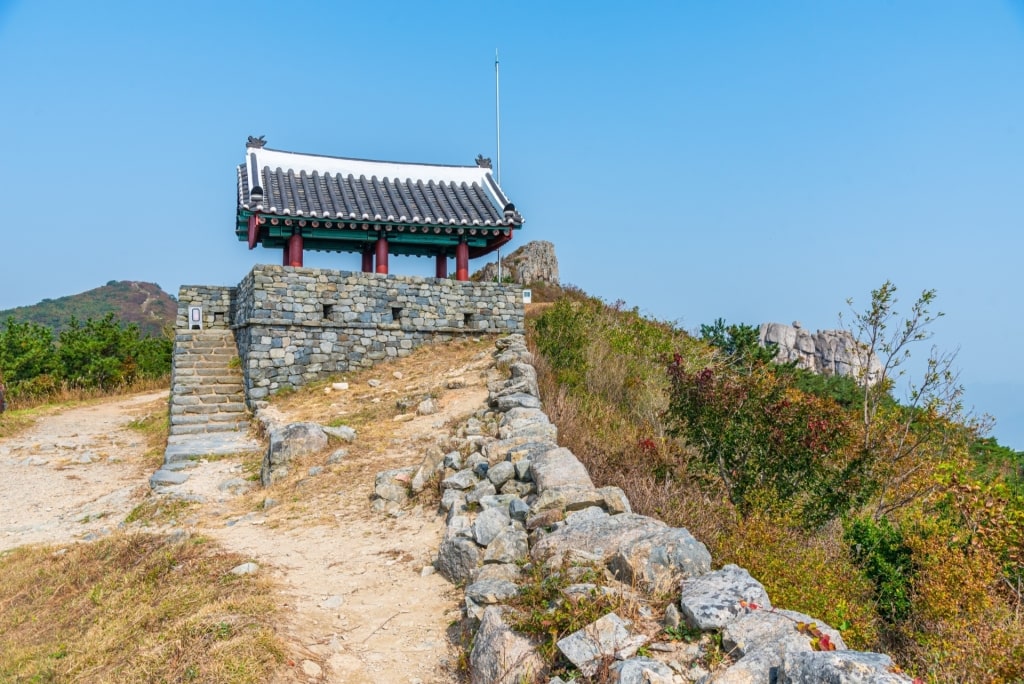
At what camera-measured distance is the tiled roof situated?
13992 mm

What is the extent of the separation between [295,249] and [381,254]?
5.57 ft

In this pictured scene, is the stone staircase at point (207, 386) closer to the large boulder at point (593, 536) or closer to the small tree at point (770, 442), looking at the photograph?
the small tree at point (770, 442)

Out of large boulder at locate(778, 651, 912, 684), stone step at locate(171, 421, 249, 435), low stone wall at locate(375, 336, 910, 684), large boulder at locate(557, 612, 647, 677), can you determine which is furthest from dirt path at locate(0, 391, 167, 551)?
large boulder at locate(778, 651, 912, 684)

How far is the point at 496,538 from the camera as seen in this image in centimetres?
502

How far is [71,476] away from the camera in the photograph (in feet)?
36.7

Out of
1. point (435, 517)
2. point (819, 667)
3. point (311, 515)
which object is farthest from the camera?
point (311, 515)

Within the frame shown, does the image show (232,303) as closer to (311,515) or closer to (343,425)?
(343,425)

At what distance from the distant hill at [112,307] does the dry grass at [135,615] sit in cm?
5203

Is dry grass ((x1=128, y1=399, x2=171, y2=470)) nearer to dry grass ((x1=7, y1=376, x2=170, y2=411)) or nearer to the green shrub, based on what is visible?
dry grass ((x1=7, y1=376, x2=170, y2=411))

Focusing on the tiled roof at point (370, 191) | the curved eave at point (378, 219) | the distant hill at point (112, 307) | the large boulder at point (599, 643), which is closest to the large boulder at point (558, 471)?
the large boulder at point (599, 643)

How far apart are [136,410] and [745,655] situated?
16669 millimetres

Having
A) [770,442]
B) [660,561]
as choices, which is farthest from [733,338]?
[660,561]

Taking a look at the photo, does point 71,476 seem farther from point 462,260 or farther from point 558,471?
point 558,471

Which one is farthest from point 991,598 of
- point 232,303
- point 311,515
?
point 232,303
